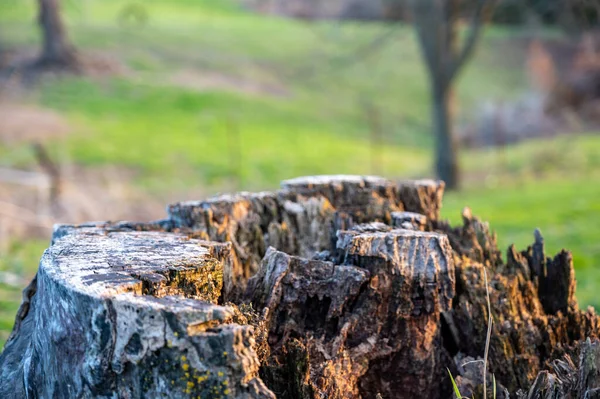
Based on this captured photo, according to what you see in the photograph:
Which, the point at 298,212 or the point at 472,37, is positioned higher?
the point at 472,37

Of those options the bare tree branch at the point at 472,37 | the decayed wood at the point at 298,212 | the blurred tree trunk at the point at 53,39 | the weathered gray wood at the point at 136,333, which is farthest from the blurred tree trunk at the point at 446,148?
the blurred tree trunk at the point at 53,39

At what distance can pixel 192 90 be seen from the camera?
25547 mm

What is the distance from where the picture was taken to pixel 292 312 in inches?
116

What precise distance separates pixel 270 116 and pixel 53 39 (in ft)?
25.3

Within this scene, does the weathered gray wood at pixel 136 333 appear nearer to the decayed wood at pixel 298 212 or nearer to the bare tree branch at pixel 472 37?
the decayed wood at pixel 298 212

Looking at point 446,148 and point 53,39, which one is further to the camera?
point 53,39

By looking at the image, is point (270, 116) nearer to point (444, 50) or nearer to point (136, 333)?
point (444, 50)

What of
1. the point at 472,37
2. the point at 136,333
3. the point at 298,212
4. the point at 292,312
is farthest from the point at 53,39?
the point at 136,333

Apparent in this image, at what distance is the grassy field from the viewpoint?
12398 millimetres

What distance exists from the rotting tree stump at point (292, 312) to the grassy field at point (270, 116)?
2.66m

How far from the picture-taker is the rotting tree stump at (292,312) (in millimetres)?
2244

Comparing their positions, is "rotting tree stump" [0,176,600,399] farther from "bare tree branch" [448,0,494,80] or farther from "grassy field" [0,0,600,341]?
"bare tree branch" [448,0,494,80]

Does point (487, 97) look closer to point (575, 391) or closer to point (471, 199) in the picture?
point (471, 199)

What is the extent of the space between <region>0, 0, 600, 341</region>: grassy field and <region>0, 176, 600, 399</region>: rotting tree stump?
2665mm
